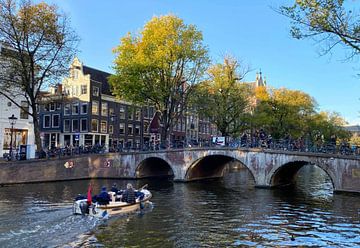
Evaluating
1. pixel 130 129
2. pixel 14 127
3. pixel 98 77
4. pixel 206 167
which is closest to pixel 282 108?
pixel 206 167

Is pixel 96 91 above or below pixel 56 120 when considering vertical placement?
above

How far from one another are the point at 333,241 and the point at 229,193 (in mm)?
15391

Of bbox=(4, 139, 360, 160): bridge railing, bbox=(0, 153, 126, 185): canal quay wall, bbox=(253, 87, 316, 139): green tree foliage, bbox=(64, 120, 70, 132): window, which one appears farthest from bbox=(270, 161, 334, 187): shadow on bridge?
bbox=(64, 120, 70, 132): window

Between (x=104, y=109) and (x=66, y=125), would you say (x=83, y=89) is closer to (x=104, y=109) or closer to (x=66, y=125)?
(x=104, y=109)

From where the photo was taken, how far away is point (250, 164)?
34.1 m

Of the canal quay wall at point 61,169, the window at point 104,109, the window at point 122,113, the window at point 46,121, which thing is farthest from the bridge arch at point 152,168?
the window at point 46,121

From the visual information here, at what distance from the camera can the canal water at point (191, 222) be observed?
Result: 15.0 meters

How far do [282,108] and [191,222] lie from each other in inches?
1687

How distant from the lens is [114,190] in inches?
883

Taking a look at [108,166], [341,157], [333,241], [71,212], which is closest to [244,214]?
[333,241]

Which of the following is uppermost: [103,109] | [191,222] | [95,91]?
[95,91]

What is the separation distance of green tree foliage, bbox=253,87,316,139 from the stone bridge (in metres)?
15.7

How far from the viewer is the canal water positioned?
589 inches

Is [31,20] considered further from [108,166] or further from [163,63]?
[108,166]
